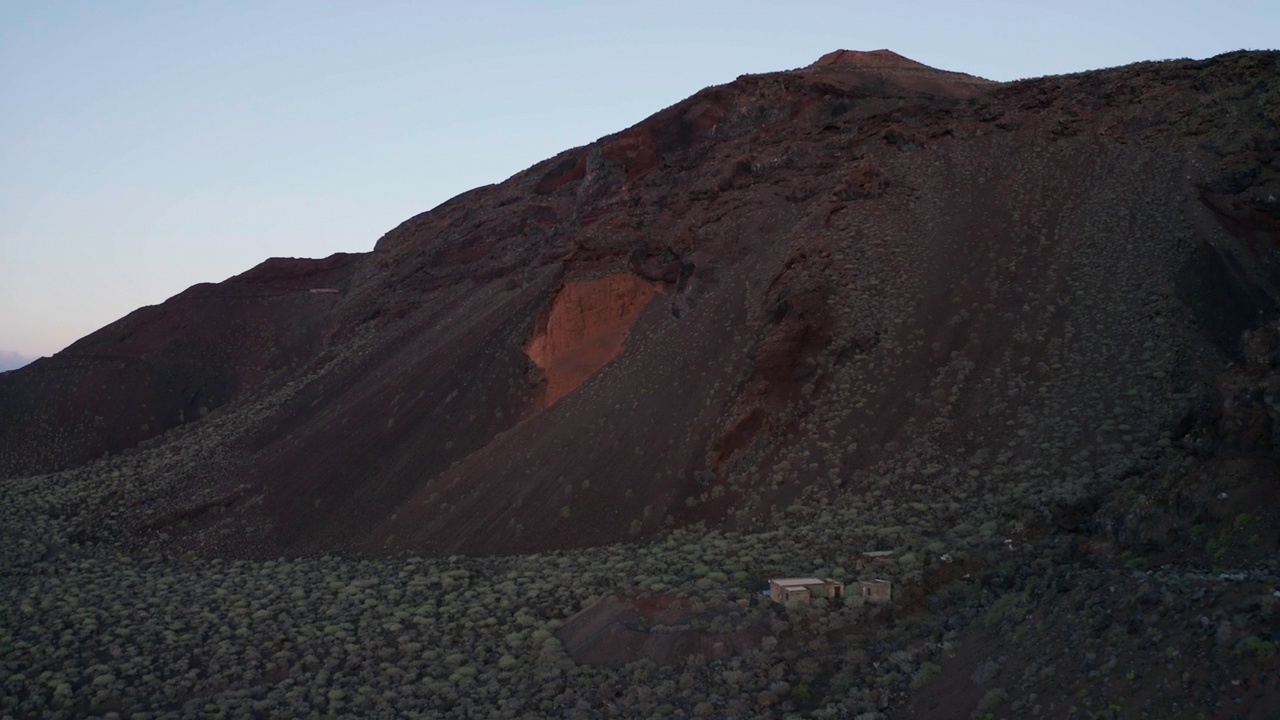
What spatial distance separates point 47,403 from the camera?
125 ft

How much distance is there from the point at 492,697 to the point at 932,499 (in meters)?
6.89

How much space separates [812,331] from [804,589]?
25.1 feet

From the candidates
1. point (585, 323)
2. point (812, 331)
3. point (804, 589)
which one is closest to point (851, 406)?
point (812, 331)

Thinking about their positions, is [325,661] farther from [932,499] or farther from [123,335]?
[123,335]

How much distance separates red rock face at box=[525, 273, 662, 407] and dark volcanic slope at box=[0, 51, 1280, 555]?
0.23 ft

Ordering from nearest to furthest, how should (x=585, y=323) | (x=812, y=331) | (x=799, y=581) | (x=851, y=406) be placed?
(x=799, y=581) < (x=851, y=406) < (x=812, y=331) < (x=585, y=323)

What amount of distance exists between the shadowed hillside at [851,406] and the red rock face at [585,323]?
74mm

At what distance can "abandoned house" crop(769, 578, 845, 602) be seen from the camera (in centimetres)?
1304

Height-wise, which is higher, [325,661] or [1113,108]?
[1113,108]

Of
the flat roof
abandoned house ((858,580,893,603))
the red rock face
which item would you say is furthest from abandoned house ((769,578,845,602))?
the red rock face

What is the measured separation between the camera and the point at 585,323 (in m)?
25.0

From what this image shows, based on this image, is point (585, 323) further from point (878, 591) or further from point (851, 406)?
point (878, 591)

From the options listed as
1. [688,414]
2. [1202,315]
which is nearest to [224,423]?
[688,414]

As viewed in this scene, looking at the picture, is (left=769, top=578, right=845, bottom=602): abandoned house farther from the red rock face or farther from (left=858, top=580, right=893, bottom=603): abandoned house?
the red rock face
